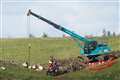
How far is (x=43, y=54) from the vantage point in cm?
4569

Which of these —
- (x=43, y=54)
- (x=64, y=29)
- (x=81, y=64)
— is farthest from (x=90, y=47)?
(x=43, y=54)

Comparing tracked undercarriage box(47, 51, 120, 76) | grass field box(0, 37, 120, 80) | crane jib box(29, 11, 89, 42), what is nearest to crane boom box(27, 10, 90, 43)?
crane jib box(29, 11, 89, 42)

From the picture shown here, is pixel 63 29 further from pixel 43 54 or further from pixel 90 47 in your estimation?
pixel 43 54

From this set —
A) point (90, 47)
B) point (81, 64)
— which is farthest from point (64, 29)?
point (81, 64)

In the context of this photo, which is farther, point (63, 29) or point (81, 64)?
point (63, 29)

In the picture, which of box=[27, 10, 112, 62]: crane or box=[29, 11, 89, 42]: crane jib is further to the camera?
box=[29, 11, 89, 42]: crane jib

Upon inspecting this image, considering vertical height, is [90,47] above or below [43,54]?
above

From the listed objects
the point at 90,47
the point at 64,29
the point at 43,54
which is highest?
the point at 64,29

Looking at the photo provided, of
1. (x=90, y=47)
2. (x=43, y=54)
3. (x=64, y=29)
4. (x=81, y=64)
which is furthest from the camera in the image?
(x=43, y=54)

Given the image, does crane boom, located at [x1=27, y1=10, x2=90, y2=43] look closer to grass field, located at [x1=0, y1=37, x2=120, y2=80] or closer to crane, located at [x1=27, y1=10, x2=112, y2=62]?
crane, located at [x1=27, y1=10, x2=112, y2=62]

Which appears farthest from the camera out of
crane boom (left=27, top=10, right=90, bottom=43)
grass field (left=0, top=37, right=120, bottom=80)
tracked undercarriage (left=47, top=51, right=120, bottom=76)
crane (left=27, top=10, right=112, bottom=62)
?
crane boom (left=27, top=10, right=90, bottom=43)

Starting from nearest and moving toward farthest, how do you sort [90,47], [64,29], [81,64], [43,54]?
[81,64] → [90,47] → [64,29] → [43,54]

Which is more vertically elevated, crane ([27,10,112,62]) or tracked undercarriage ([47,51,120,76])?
crane ([27,10,112,62])

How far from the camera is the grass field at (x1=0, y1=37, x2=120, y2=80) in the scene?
2865 centimetres
